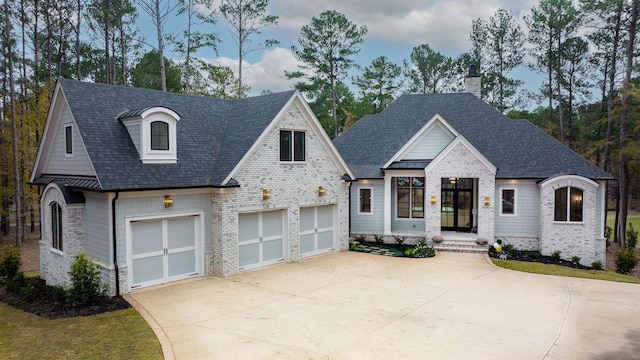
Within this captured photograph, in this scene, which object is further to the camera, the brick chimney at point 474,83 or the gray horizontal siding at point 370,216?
the brick chimney at point 474,83

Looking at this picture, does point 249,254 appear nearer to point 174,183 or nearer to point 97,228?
point 174,183

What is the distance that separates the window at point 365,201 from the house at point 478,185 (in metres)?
0.05

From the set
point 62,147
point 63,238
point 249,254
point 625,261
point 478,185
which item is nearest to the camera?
point 63,238

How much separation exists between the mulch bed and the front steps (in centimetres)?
1308

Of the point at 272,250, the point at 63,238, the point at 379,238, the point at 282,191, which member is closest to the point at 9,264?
the point at 63,238

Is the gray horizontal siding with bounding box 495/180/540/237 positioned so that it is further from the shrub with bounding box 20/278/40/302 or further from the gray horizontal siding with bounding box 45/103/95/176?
the shrub with bounding box 20/278/40/302

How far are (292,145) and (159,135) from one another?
4.90 m

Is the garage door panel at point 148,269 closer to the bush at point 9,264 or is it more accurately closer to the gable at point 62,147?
the gable at point 62,147

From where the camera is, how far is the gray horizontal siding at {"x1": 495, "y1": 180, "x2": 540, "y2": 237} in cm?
1939

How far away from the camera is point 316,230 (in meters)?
17.5

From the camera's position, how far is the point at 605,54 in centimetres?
2845

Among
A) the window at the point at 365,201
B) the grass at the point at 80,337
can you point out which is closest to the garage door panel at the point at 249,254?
the grass at the point at 80,337

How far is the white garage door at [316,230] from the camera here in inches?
671

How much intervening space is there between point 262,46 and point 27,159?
16527 millimetres
